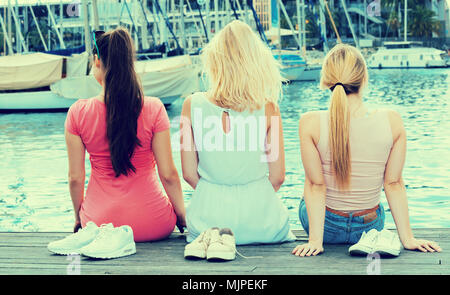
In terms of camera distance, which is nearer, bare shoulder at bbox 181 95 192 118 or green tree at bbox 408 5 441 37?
bare shoulder at bbox 181 95 192 118

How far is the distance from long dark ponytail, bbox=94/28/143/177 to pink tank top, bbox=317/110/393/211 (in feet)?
3.77

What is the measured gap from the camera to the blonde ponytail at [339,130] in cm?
382

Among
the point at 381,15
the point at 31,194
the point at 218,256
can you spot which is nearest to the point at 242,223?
the point at 218,256

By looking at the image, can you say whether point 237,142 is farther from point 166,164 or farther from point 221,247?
point 221,247

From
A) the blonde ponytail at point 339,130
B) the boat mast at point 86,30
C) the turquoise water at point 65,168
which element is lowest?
the turquoise water at point 65,168

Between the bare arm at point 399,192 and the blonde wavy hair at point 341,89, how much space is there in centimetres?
25

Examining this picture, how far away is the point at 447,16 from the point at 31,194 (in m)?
87.9

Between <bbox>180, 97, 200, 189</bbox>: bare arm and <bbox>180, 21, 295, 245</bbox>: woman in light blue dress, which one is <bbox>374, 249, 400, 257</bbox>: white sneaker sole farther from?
<bbox>180, 97, 200, 189</bbox>: bare arm

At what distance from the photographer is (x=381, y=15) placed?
89.3 metres

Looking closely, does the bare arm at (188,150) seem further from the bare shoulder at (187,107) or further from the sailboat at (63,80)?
the sailboat at (63,80)

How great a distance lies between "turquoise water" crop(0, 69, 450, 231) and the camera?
9758 millimetres

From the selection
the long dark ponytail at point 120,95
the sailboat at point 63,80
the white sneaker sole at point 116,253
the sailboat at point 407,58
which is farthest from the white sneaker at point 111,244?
the sailboat at point 407,58

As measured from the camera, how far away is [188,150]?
14.0 ft

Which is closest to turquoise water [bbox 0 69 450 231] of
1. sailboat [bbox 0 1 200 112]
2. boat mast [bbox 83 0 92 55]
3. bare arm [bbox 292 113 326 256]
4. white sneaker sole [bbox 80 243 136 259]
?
sailboat [bbox 0 1 200 112]
